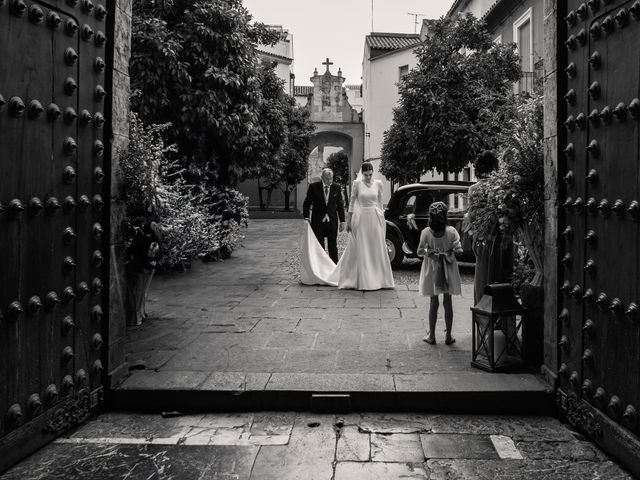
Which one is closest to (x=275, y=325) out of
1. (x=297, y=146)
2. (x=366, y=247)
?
(x=366, y=247)

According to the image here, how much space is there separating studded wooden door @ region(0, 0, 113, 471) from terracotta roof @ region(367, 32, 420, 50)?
4169 centimetres

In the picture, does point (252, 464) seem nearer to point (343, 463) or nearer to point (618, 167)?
point (343, 463)

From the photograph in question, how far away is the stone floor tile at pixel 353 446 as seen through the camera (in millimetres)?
3451

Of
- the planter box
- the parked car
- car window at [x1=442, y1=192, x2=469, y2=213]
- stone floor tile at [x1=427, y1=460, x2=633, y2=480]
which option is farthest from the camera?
the parked car

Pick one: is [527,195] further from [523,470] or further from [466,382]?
[523,470]

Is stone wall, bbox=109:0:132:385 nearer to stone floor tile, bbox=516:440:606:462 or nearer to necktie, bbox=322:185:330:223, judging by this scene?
stone floor tile, bbox=516:440:606:462

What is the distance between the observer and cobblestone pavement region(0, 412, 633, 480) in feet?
10.7

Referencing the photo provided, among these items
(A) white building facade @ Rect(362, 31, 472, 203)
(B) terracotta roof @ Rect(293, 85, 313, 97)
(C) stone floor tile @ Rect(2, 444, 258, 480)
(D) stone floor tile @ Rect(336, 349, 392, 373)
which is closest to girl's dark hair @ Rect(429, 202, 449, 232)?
(D) stone floor tile @ Rect(336, 349, 392, 373)

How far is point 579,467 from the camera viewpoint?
3.31m

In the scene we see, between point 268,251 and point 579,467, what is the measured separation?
1186 centimetres

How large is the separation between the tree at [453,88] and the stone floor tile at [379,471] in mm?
14459

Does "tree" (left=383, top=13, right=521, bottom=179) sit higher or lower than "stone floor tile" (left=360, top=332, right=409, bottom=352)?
higher

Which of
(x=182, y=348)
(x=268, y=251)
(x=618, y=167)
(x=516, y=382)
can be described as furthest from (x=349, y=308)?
(x=268, y=251)

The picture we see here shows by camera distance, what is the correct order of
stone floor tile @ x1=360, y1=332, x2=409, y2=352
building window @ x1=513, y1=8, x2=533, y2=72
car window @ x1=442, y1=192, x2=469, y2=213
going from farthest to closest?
building window @ x1=513, y1=8, x2=533, y2=72 → car window @ x1=442, y1=192, x2=469, y2=213 → stone floor tile @ x1=360, y1=332, x2=409, y2=352
